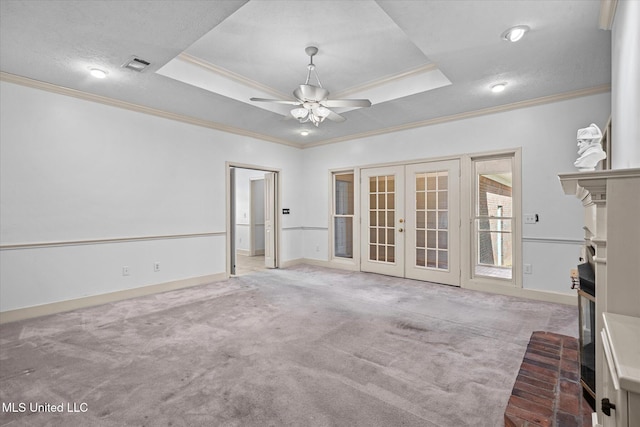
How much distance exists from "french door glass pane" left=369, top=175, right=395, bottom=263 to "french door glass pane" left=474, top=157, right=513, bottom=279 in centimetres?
143

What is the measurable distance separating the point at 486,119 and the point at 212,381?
4.76m

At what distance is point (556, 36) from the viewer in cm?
266

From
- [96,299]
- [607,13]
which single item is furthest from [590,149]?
[96,299]

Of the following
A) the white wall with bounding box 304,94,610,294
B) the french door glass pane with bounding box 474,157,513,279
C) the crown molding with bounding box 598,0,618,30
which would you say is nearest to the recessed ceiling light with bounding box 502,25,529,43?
the crown molding with bounding box 598,0,618,30

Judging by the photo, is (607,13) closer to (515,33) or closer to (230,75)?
(515,33)

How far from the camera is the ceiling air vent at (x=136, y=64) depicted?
10.1 ft

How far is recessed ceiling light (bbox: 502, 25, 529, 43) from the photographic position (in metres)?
2.54

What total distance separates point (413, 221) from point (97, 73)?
15.7 ft

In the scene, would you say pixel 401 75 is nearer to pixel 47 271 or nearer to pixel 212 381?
pixel 212 381

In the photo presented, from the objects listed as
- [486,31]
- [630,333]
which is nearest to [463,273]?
[486,31]

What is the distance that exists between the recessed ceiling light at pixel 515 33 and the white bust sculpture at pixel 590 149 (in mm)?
1077

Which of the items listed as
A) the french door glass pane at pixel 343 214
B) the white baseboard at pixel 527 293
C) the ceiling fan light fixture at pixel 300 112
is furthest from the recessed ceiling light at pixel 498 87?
the french door glass pane at pixel 343 214

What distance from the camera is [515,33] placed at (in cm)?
259

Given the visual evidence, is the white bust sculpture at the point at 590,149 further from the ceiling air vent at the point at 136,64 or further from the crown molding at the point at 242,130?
the ceiling air vent at the point at 136,64
